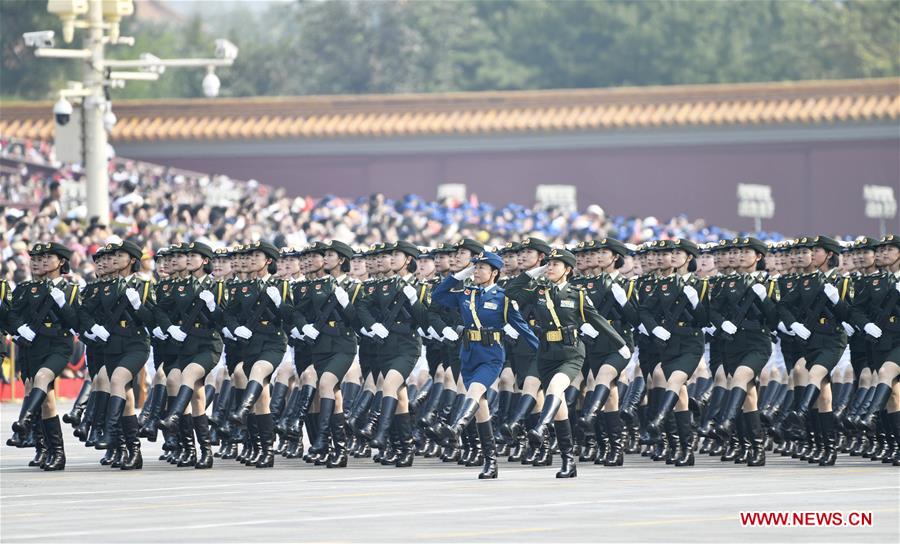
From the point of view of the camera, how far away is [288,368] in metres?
20.5

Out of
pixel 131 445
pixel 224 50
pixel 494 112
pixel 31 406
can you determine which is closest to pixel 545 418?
pixel 131 445

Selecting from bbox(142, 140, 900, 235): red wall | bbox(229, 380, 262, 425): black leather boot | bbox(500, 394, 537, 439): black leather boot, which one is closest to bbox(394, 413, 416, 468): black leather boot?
bbox(229, 380, 262, 425): black leather boot

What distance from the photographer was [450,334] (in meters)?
20.6

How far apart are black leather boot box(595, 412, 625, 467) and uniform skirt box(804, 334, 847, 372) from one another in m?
1.80

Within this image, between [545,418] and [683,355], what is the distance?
103 inches

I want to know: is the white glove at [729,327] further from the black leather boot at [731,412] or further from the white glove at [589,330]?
the white glove at [589,330]

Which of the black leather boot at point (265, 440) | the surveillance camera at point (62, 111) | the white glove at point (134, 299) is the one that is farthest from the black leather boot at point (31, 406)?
the surveillance camera at point (62, 111)

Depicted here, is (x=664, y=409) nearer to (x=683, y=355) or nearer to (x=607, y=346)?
(x=683, y=355)

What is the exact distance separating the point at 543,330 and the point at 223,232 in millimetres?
14639

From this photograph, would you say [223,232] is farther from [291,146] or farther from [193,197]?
[291,146]

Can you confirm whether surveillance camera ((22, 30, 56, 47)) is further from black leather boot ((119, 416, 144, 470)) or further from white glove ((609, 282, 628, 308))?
white glove ((609, 282, 628, 308))

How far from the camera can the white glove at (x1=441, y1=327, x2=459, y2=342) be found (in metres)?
20.5

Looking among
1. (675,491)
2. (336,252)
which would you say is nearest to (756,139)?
(336,252)

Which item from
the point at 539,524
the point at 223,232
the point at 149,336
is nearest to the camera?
the point at 539,524
